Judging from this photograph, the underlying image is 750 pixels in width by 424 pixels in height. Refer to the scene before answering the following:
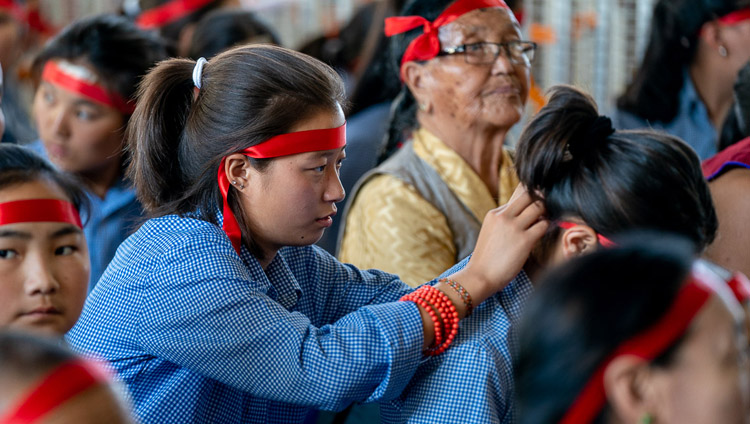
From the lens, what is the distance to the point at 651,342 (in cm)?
104

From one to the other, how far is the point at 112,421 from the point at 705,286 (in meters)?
0.68

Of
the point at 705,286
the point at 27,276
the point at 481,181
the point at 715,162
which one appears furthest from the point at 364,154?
the point at 705,286

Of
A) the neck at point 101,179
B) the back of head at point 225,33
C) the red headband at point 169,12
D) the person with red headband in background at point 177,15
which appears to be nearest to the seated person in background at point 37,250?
the neck at point 101,179

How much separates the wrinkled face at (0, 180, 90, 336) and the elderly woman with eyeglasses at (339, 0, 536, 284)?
70 cm

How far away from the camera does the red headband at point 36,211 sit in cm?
192

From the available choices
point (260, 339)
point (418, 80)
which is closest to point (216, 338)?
point (260, 339)

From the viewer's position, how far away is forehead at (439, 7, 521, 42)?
2.37m

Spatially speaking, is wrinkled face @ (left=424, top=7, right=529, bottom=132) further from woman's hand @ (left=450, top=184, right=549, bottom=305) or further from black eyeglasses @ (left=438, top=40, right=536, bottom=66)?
woman's hand @ (left=450, top=184, right=549, bottom=305)

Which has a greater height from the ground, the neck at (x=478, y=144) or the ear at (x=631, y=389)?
the ear at (x=631, y=389)

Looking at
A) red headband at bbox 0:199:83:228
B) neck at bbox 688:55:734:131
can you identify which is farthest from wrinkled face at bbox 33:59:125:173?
neck at bbox 688:55:734:131

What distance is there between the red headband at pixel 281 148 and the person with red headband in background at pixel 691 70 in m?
1.80

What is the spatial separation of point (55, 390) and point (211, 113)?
88 centimetres

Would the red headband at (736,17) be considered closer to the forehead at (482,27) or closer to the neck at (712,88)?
the neck at (712,88)

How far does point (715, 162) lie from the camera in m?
2.18
